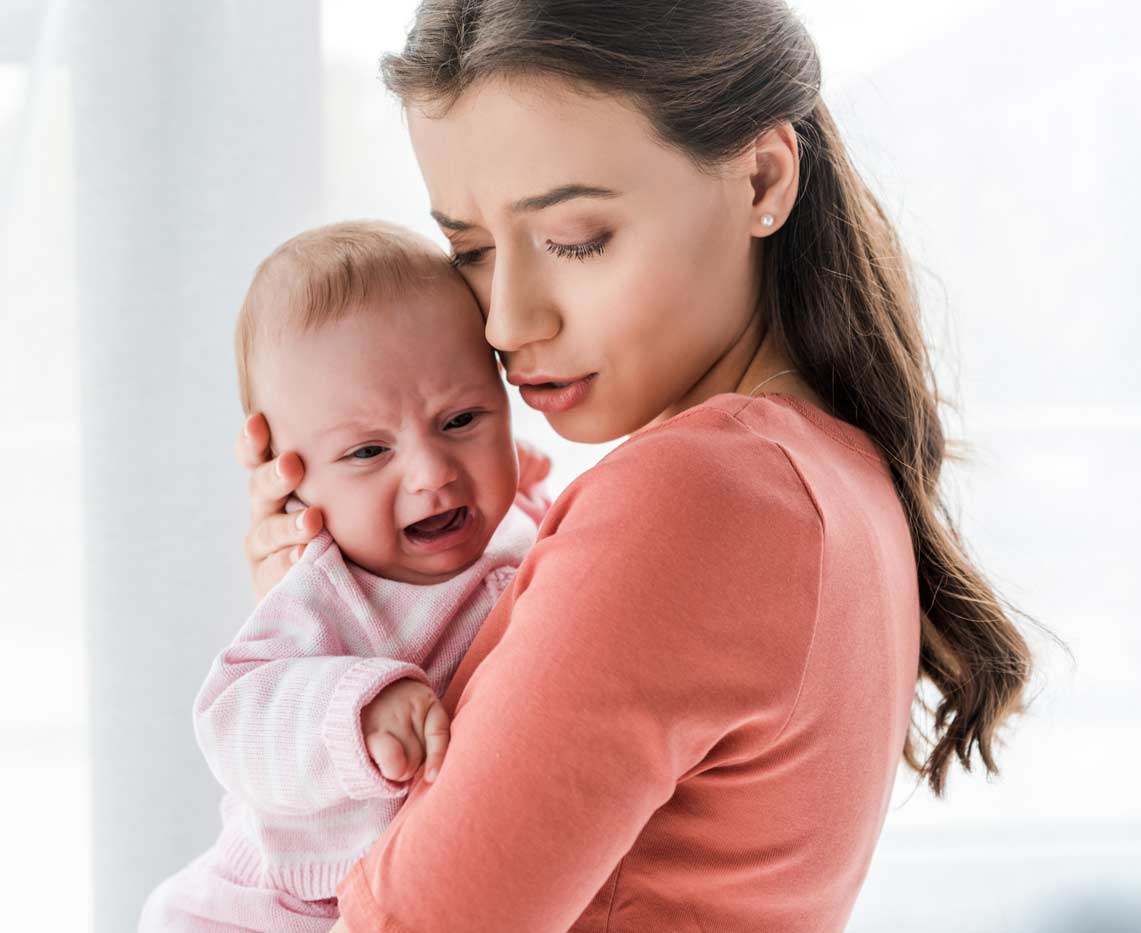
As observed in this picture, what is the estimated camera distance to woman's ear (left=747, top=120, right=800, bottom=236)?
112cm

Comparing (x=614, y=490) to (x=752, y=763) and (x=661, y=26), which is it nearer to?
(x=752, y=763)

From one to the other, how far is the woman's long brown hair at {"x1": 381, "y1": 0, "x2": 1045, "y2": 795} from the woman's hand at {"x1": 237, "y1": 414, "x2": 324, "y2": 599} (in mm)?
400

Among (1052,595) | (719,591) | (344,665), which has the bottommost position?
(1052,595)

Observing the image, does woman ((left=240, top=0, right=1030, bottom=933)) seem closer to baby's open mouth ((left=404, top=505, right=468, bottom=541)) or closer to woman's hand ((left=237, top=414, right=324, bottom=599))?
woman's hand ((left=237, top=414, right=324, bottom=599))

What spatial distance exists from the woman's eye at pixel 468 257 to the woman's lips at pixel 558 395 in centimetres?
15

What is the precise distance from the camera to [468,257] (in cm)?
123

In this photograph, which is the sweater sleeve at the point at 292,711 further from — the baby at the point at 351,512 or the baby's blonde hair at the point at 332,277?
the baby's blonde hair at the point at 332,277

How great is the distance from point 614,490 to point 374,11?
4.30 ft

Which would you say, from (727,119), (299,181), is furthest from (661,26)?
(299,181)

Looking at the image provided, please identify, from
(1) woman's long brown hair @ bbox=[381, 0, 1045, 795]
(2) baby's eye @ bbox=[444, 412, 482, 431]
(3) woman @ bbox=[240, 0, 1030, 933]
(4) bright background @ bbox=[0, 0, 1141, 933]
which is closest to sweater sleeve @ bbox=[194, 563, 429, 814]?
(3) woman @ bbox=[240, 0, 1030, 933]

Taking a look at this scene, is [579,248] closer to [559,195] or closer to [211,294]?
[559,195]

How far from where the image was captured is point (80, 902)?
1.88 m

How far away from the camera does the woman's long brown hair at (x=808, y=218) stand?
3.31 feet

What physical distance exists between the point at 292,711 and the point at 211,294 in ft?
3.16
